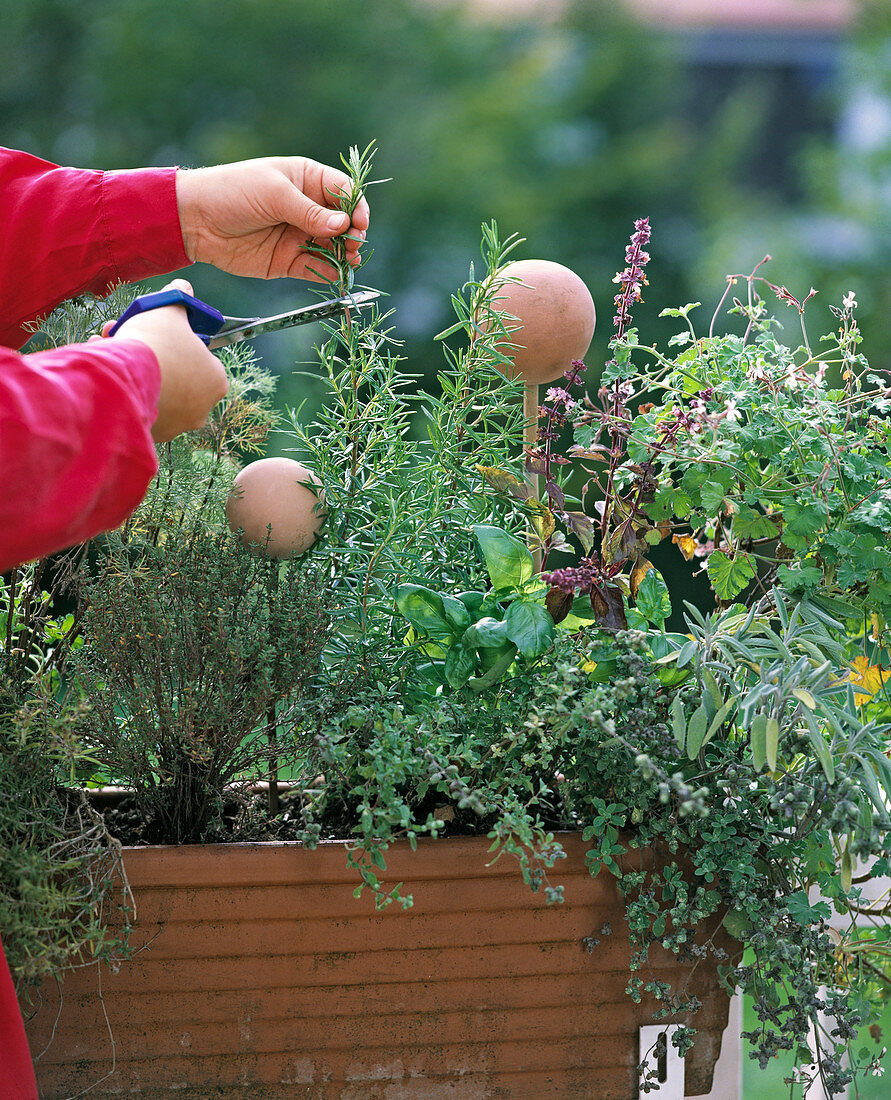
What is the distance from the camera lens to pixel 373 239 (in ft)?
14.2

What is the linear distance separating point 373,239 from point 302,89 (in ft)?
3.10

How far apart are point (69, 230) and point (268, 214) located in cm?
16

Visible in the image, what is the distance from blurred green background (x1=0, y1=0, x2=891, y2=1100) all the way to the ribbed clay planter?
324cm

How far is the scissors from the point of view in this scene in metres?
0.61

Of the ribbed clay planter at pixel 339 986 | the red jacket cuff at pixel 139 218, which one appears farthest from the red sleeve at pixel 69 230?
the ribbed clay planter at pixel 339 986

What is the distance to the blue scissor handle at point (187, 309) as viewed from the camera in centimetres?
61

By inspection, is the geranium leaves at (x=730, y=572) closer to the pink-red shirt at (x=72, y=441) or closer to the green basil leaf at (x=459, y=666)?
the green basil leaf at (x=459, y=666)

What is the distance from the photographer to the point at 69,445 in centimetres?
49

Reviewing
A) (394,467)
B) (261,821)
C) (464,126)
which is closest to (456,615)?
(394,467)

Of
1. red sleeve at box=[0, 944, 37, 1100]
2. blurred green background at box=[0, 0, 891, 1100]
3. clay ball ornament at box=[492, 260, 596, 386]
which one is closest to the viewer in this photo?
red sleeve at box=[0, 944, 37, 1100]

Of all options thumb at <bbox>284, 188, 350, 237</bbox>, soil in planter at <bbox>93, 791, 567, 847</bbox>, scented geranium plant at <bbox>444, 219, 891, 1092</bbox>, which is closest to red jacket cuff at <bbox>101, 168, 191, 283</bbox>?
thumb at <bbox>284, 188, 350, 237</bbox>

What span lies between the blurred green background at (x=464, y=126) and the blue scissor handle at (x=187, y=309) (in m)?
3.16

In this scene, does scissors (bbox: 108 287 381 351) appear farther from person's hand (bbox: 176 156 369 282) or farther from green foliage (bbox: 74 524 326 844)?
green foliage (bbox: 74 524 326 844)

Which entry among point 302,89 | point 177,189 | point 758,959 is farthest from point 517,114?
point 758,959
